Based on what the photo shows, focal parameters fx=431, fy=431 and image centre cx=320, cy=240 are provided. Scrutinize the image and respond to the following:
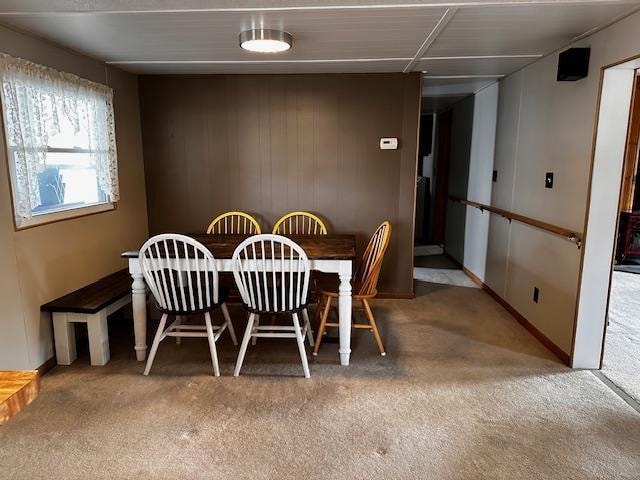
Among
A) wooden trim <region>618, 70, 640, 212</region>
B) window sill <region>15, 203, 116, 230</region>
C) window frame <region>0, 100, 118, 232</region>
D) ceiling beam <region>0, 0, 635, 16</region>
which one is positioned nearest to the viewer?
ceiling beam <region>0, 0, 635, 16</region>

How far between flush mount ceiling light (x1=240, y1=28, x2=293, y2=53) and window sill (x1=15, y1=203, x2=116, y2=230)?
5.41 ft

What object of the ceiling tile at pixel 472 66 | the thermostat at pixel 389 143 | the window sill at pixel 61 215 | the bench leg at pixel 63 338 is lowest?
the bench leg at pixel 63 338

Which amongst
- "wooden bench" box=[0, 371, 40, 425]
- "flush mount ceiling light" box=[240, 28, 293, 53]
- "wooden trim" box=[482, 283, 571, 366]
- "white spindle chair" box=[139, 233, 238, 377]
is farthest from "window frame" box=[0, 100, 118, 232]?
"wooden trim" box=[482, 283, 571, 366]

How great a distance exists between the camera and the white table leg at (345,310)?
2676 mm

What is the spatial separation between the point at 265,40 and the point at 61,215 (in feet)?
5.84

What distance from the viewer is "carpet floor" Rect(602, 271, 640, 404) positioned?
2.63m

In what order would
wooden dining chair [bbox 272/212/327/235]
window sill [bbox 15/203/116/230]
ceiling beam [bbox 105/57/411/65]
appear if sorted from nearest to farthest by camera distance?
1. window sill [bbox 15/203/116/230]
2. ceiling beam [bbox 105/57/411/65]
3. wooden dining chair [bbox 272/212/327/235]

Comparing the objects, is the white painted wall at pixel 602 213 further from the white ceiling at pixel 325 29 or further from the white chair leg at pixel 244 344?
the white chair leg at pixel 244 344

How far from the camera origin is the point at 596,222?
101 inches

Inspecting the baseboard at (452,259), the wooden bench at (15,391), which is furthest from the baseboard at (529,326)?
the wooden bench at (15,391)

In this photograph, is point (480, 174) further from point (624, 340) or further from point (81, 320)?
point (81, 320)

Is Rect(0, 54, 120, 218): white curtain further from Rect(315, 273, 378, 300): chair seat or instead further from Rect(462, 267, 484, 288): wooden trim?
Rect(462, 267, 484, 288): wooden trim

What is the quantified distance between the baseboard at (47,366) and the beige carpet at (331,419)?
5cm

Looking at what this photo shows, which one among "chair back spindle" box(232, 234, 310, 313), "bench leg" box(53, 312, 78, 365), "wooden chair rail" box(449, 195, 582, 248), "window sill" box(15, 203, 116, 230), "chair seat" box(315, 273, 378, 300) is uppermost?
"window sill" box(15, 203, 116, 230)
